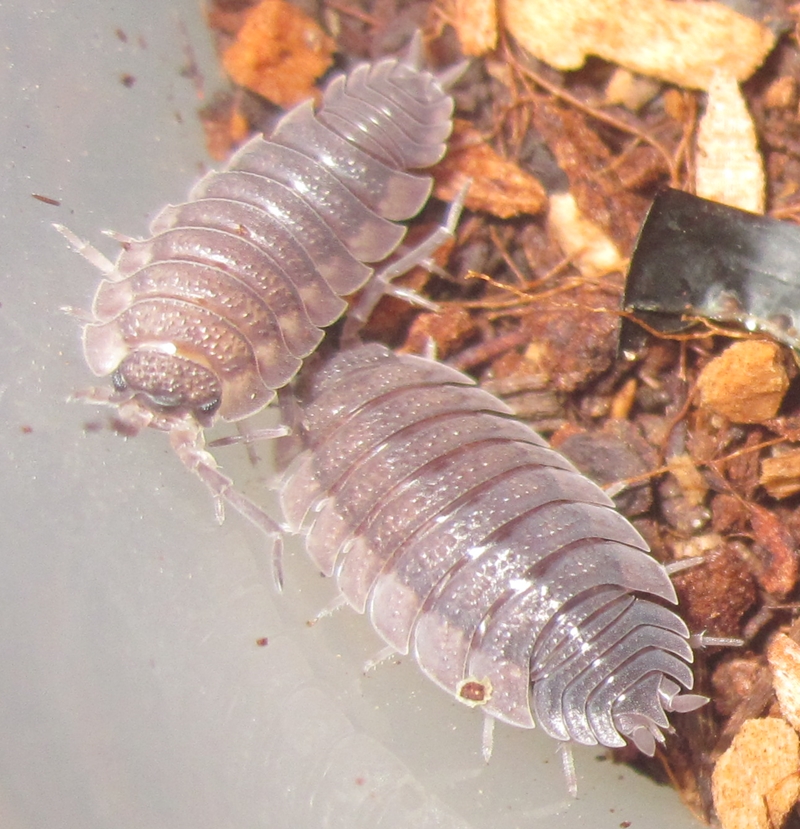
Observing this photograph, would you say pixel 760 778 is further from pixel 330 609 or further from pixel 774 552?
pixel 330 609

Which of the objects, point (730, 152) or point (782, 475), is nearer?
point (782, 475)

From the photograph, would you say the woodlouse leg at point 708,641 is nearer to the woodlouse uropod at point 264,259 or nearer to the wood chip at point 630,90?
the woodlouse uropod at point 264,259

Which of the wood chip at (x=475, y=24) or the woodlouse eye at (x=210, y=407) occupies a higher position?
the wood chip at (x=475, y=24)

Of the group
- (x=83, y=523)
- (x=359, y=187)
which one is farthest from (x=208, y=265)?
(x=83, y=523)

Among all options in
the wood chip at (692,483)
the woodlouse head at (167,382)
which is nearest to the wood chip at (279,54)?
the woodlouse head at (167,382)

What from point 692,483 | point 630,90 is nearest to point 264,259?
point 630,90

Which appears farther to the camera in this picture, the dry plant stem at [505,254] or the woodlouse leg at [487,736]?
the dry plant stem at [505,254]
